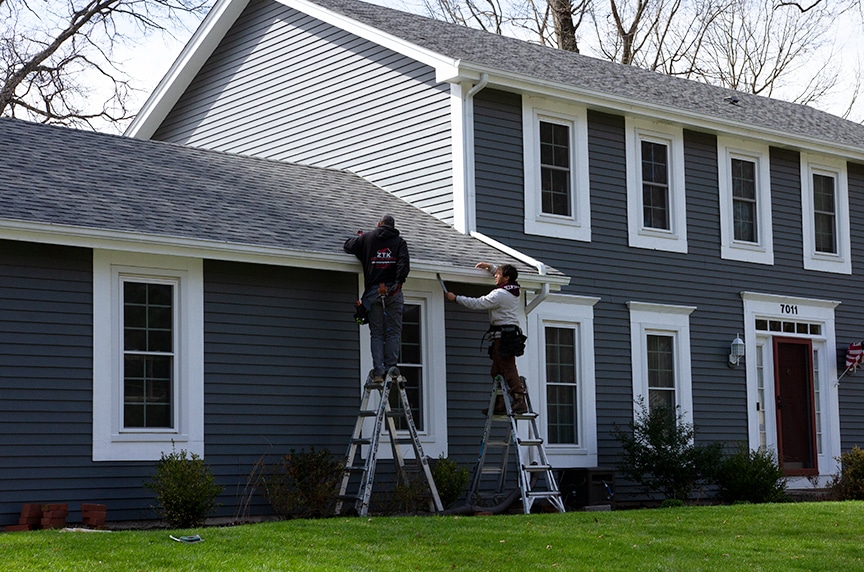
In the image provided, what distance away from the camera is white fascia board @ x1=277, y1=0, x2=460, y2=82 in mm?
16719

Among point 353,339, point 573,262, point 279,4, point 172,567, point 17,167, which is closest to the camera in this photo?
point 172,567

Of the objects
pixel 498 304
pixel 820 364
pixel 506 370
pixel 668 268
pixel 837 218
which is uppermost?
pixel 837 218

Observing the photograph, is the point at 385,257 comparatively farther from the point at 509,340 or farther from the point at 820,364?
the point at 820,364

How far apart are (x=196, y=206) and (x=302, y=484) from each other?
11.0ft

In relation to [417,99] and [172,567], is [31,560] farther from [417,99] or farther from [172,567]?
[417,99]

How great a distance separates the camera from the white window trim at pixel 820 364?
1991 centimetres

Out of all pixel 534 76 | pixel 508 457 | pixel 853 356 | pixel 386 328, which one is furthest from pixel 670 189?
pixel 386 328

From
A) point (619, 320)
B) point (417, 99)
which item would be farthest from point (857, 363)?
point (417, 99)

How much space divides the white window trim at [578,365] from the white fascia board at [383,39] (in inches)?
132

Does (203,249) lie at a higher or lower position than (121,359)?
higher

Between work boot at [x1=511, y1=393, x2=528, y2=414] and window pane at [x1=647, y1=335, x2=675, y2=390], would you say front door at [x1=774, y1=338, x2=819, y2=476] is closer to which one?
window pane at [x1=647, y1=335, x2=675, y2=390]

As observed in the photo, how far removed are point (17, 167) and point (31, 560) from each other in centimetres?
609

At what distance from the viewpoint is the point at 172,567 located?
888cm

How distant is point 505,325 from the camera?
48.8 ft
